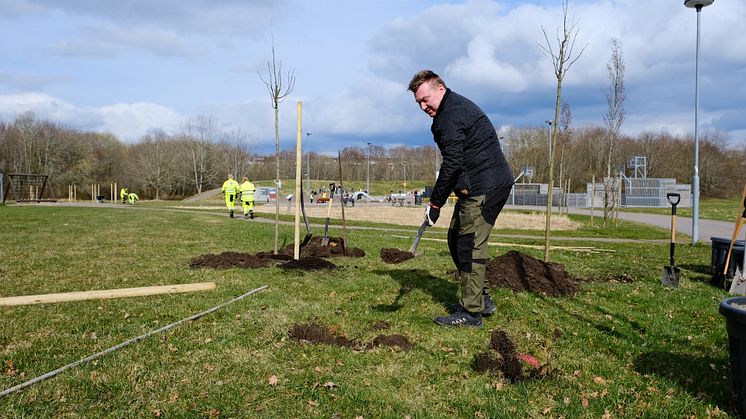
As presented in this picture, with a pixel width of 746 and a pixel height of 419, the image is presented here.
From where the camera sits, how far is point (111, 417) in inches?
122

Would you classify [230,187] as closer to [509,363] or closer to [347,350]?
[347,350]

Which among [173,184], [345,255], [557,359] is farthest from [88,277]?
[173,184]

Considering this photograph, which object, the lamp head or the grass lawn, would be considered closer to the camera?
the grass lawn

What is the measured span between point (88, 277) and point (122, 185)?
237 feet

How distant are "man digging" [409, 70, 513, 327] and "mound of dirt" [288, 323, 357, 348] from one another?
1.08 metres

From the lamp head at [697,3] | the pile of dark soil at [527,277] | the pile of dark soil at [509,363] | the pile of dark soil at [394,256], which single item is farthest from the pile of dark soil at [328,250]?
the lamp head at [697,3]

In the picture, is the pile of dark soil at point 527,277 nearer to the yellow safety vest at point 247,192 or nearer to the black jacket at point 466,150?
the black jacket at point 466,150

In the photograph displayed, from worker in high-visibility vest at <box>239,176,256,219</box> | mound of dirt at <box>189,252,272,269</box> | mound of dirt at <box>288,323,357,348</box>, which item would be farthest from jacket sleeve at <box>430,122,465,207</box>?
worker in high-visibility vest at <box>239,176,256,219</box>

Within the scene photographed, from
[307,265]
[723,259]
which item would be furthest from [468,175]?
[723,259]

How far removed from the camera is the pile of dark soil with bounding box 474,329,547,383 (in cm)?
385

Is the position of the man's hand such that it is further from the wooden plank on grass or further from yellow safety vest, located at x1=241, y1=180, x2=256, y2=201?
yellow safety vest, located at x1=241, y1=180, x2=256, y2=201

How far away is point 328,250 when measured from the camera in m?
9.76

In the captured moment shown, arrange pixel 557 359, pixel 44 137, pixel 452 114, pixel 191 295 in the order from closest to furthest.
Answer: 1. pixel 557 359
2. pixel 452 114
3. pixel 191 295
4. pixel 44 137

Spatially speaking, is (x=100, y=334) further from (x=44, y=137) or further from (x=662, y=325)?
(x=44, y=137)
